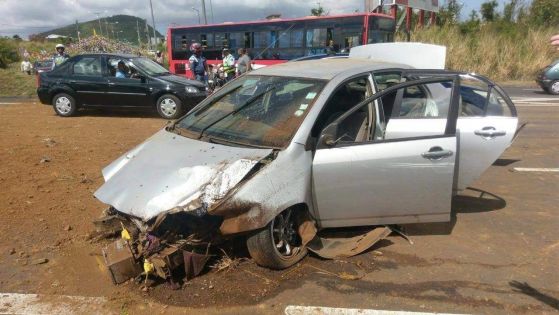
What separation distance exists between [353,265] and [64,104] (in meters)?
9.83

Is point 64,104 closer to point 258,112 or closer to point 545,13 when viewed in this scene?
point 258,112

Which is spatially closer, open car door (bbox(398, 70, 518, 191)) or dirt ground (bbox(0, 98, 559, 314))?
dirt ground (bbox(0, 98, 559, 314))

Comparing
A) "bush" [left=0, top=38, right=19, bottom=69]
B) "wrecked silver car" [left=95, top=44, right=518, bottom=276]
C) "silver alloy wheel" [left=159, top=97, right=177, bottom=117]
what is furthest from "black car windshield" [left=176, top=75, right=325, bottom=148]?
"bush" [left=0, top=38, right=19, bottom=69]

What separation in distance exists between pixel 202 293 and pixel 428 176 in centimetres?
203

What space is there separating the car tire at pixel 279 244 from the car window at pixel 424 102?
1466 millimetres

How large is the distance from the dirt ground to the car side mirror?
977 mm

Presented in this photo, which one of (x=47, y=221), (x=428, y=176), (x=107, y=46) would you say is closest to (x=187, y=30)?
(x=47, y=221)

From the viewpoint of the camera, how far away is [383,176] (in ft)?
12.4

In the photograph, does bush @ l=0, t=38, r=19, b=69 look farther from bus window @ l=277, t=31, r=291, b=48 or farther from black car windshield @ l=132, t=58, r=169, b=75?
black car windshield @ l=132, t=58, r=169, b=75

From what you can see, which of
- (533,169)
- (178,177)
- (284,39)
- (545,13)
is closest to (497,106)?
(533,169)

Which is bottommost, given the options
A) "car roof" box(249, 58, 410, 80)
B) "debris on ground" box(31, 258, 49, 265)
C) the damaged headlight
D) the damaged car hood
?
"debris on ground" box(31, 258, 49, 265)

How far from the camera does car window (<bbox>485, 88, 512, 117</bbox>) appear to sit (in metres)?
4.55

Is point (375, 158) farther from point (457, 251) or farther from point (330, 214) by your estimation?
point (457, 251)

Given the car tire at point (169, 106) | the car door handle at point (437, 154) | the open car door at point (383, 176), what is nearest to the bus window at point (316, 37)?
the car tire at point (169, 106)
